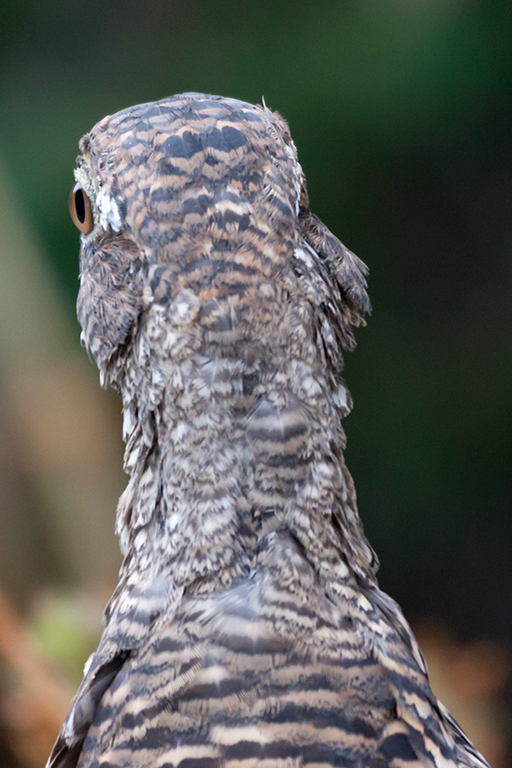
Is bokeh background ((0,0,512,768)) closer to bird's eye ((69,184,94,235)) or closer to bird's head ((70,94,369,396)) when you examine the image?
bird's eye ((69,184,94,235))

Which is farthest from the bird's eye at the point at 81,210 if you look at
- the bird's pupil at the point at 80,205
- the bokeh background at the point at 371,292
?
the bokeh background at the point at 371,292

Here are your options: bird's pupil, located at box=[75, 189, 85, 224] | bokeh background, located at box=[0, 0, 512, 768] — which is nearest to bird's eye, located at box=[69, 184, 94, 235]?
bird's pupil, located at box=[75, 189, 85, 224]

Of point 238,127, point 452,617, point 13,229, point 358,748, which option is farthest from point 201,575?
point 452,617

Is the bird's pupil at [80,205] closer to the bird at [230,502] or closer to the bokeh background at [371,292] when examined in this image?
the bird at [230,502]

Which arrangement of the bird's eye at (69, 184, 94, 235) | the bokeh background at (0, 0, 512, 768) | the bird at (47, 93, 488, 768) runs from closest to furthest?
the bird at (47, 93, 488, 768), the bird's eye at (69, 184, 94, 235), the bokeh background at (0, 0, 512, 768)

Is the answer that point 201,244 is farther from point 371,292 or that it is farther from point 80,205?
point 371,292

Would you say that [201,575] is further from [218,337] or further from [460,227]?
[460,227]
